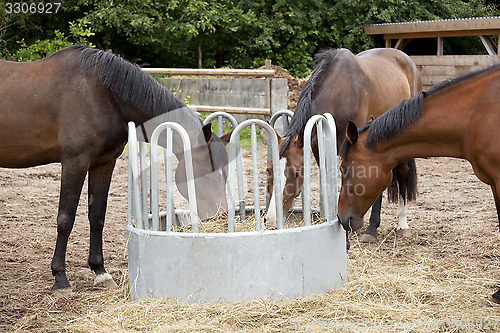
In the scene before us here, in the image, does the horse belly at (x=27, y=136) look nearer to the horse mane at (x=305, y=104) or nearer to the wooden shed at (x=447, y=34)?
the horse mane at (x=305, y=104)

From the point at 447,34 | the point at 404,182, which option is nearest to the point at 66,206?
the point at 404,182

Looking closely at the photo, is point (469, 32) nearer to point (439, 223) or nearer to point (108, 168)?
point (439, 223)

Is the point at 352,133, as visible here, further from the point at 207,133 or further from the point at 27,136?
the point at 27,136

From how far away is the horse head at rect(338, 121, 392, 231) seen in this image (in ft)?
12.2

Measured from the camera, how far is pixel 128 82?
3.82 m

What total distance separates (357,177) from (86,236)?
9.04ft

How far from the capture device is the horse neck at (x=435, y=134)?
3475 millimetres

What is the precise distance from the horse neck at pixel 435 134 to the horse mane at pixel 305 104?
727mm

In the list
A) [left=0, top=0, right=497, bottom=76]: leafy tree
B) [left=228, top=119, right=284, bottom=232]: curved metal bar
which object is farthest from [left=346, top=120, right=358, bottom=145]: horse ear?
[left=0, top=0, right=497, bottom=76]: leafy tree

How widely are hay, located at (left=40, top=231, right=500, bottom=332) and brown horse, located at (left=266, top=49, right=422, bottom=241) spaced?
0.75m

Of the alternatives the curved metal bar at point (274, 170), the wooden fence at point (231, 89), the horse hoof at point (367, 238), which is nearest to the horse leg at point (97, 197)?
the curved metal bar at point (274, 170)

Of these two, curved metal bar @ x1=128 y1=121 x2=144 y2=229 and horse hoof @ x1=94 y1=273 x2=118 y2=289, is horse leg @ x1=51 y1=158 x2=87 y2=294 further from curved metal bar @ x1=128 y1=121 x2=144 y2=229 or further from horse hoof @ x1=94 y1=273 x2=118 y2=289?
curved metal bar @ x1=128 y1=121 x2=144 y2=229

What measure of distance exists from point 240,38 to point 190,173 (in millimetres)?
12484

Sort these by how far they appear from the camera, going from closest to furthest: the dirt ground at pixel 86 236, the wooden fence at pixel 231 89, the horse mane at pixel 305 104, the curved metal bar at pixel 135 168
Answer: the curved metal bar at pixel 135 168, the dirt ground at pixel 86 236, the horse mane at pixel 305 104, the wooden fence at pixel 231 89
